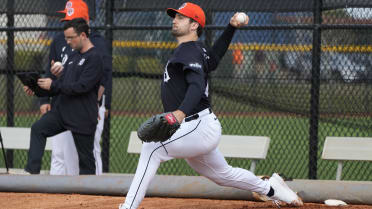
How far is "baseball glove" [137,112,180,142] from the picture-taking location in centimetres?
417

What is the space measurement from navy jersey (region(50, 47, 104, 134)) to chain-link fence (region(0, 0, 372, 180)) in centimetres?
108

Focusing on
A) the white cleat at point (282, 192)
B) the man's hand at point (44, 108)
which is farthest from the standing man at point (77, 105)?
the white cleat at point (282, 192)

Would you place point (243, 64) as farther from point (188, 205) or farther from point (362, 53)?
point (188, 205)

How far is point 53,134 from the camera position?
20.7 ft

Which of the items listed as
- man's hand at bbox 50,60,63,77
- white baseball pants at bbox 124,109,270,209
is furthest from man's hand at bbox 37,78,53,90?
white baseball pants at bbox 124,109,270,209

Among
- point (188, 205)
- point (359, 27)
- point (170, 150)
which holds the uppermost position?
point (359, 27)

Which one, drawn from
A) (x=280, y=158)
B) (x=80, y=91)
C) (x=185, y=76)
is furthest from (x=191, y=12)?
(x=280, y=158)

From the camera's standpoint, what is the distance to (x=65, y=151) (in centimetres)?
655

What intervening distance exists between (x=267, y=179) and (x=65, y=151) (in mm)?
2120

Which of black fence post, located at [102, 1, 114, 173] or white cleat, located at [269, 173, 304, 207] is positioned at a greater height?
black fence post, located at [102, 1, 114, 173]

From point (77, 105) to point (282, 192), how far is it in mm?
2136

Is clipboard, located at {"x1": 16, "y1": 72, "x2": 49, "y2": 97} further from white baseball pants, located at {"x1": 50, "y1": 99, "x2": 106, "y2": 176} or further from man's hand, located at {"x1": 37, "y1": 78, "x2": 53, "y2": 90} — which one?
white baseball pants, located at {"x1": 50, "y1": 99, "x2": 106, "y2": 176}

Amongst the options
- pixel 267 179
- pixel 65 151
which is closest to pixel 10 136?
pixel 65 151

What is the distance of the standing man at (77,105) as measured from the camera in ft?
20.2
